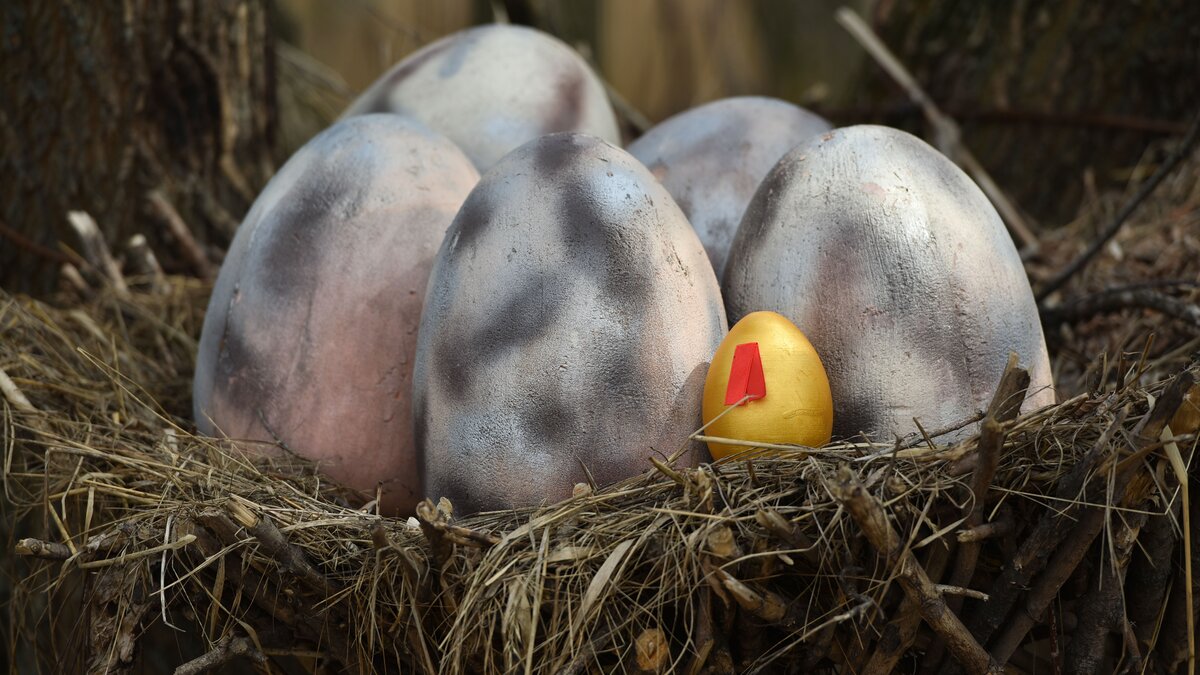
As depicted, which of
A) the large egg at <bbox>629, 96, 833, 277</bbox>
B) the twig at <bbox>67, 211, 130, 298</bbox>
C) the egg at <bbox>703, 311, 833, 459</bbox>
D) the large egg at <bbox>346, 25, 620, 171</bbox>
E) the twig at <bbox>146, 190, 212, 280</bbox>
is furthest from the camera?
the twig at <bbox>146, 190, 212, 280</bbox>

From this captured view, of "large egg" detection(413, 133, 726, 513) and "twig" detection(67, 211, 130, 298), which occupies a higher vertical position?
"large egg" detection(413, 133, 726, 513)

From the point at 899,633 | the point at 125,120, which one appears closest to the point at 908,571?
the point at 899,633

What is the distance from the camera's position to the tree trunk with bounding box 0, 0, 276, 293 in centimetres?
177

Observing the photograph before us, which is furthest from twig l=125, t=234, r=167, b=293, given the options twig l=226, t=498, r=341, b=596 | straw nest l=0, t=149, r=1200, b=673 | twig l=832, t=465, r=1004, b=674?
twig l=832, t=465, r=1004, b=674

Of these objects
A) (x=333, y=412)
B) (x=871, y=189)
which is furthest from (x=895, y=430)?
(x=333, y=412)

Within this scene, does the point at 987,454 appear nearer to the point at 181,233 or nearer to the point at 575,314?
the point at 575,314

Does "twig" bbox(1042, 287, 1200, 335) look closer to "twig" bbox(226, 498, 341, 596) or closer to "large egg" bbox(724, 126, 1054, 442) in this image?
"large egg" bbox(724, 126, 1054, 442)

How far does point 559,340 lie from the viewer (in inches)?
42.1

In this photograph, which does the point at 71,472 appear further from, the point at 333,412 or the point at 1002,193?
the point at 1002,193

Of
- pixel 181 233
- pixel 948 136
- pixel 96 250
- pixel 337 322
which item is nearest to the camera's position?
pixel 337 322

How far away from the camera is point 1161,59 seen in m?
2.04

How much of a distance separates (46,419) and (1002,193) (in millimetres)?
1684

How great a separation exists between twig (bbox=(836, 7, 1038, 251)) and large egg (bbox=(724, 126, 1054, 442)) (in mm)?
793

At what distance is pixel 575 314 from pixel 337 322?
1.04ft
